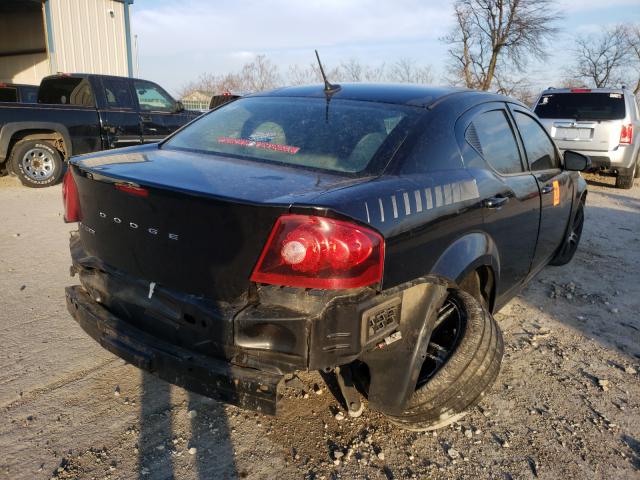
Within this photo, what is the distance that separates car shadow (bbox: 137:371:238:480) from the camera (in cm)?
214

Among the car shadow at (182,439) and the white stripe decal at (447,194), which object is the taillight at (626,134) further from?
the car shadow at (182,439)

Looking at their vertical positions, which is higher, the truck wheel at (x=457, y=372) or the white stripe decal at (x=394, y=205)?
the white stripe decal at (x=394, y=205)

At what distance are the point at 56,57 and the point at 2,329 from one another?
49.3 feet

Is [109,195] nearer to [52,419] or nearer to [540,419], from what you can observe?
[52,419]

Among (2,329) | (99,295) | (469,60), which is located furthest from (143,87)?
(469,60)

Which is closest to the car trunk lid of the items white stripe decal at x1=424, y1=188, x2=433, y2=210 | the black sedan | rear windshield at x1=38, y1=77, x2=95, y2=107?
the black sedan

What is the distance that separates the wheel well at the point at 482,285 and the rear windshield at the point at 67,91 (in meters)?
7.75

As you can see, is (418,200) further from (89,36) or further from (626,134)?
(89,36)

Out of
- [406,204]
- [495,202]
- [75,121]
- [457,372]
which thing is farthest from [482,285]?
[75,121]

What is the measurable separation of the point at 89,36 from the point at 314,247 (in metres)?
17.8

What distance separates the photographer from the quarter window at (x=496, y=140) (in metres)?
2.86

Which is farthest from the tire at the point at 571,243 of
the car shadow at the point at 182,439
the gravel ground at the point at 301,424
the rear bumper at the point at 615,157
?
the rear bumper at the point at 615,157

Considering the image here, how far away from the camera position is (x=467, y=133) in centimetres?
276

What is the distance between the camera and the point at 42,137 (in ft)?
26.8
